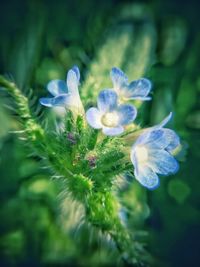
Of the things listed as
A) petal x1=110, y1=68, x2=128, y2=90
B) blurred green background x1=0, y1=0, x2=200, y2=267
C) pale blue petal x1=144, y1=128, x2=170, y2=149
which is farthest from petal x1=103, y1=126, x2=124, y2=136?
blurred green background x1=0, y1=0, x2=200, y2=267

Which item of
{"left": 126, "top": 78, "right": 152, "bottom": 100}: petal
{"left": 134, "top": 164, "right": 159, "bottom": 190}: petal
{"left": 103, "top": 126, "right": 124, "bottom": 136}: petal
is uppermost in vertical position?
{"left": 126, "top": 78, "right": 152, "bottom": 100}: petal

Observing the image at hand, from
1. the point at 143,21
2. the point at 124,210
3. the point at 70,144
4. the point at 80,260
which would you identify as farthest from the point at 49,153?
the point at 143,21

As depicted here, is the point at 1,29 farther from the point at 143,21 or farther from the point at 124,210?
the point at 124,210

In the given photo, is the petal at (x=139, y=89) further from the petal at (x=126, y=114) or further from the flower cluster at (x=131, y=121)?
the petal at (x=126, y=114)

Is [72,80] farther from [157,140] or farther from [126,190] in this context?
[126,190]

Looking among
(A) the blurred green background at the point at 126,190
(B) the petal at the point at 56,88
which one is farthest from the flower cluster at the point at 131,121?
(A) the blurred green background at the point at 126,190

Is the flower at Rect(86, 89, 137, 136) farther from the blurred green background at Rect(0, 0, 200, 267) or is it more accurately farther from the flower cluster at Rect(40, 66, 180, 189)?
the blurred green background at Rect(0, 0, 200, 267)

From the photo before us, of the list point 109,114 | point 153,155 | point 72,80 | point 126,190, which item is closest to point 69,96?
point 72,80
